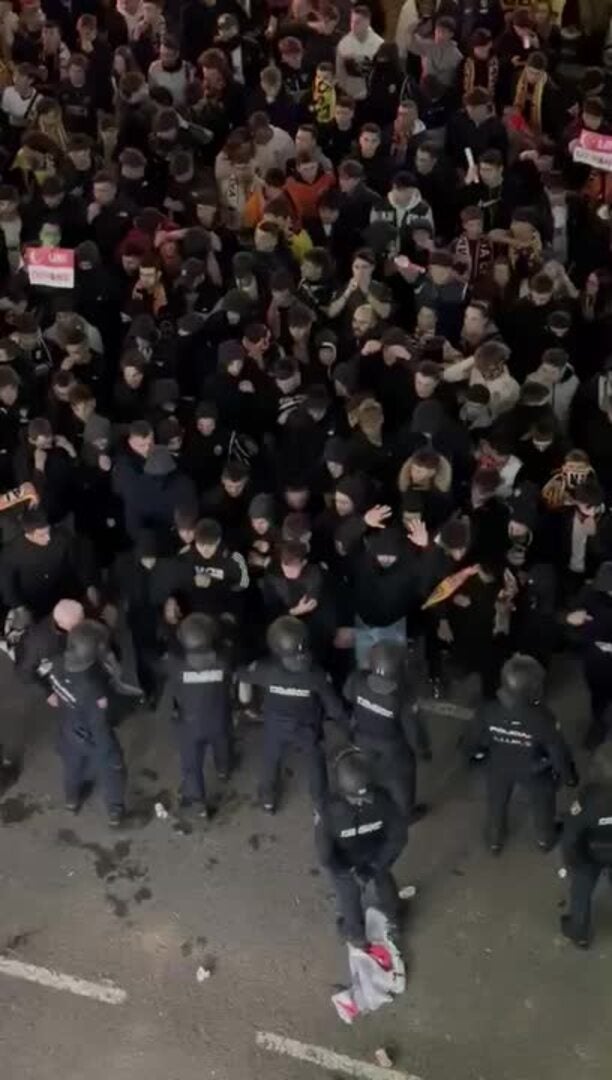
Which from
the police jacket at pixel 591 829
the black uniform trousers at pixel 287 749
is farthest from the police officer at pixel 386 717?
the police jacket at pixel 591 829

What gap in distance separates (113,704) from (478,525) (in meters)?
2.58

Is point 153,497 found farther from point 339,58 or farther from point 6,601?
point 339,58

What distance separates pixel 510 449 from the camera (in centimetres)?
932

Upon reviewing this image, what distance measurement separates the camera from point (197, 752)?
8.88 m

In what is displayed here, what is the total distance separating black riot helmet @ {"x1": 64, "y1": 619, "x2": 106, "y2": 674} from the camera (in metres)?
8.27

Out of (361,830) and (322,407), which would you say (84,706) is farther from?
(322,407)

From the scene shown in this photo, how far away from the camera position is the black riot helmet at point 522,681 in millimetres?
7914

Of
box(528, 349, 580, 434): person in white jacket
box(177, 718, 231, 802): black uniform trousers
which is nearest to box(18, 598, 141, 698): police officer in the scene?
box(177, 718, 231, 802): black uniform trousers

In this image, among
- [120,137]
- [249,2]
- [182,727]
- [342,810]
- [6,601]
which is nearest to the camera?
[342,810]

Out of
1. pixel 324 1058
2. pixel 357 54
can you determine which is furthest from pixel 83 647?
pixel 357 54

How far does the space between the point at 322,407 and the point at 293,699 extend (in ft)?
6.99

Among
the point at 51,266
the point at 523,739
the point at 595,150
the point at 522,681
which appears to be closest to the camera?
the point at 522,681

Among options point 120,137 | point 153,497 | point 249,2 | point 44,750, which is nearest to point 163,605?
point 153,497

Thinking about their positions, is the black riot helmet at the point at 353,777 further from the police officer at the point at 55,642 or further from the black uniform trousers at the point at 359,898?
the police officer at the point at 55,642
